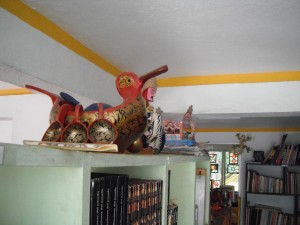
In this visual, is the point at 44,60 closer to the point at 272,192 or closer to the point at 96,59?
the point at 96,59

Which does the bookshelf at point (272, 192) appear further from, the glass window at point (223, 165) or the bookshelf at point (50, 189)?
the bookshelf at point (50, 189)

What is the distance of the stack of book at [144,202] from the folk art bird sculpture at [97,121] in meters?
0.16

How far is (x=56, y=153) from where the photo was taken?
1.65ft

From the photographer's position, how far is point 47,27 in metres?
1.53

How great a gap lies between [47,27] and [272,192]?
4.63 metres

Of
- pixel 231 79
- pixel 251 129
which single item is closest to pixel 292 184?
pixel 251 129

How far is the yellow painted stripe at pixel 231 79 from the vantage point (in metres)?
2.33

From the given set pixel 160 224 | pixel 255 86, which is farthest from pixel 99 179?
pixel 255 86

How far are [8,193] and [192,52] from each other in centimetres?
151

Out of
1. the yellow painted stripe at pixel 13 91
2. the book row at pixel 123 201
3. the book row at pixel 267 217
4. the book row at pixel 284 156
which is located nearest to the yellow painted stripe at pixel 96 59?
the book row at pixel 123 201

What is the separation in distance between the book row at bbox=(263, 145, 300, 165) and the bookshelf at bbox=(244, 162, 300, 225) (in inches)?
3.2

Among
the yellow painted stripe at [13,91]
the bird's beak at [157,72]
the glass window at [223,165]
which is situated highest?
the yellow painted stripe at [13,91]

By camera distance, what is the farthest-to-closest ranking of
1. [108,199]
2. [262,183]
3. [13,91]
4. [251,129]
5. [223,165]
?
[223,165], [251,129], [262,183], [13,91], [108,199]

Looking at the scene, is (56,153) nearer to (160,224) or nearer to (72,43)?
(160,224)
